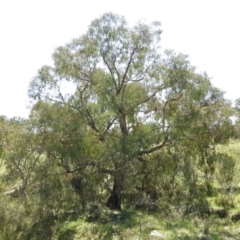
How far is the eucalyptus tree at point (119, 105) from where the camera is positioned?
13.2 metres

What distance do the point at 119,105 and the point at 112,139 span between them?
4.27 feet

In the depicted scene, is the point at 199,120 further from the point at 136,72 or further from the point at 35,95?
the point at 35,95

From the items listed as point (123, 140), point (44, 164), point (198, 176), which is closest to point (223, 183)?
point (198, 176)

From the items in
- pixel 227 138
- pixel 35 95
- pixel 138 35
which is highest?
pixel 138 35

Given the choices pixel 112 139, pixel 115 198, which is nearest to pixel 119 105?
pixel 112 139

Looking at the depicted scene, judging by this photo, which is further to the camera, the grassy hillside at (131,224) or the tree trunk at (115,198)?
the tree trunk at (115,198)

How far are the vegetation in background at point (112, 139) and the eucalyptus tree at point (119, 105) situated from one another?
4cm

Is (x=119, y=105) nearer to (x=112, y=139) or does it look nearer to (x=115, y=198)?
(x=112, y=139)

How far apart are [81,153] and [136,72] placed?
3835 millimetres

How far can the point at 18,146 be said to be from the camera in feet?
43.0

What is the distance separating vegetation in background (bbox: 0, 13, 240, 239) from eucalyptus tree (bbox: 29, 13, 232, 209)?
4 centimetres

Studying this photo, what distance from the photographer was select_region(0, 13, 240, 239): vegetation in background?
43.0 ft

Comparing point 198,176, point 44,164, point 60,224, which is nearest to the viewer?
point 60,224

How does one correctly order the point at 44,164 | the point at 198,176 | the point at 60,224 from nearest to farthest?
the point at 60,224
the point at 44,164
the point at 198,176
